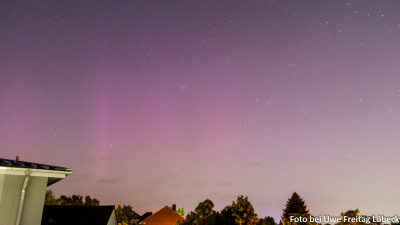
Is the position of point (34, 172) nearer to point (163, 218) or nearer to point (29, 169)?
point (29, 169)

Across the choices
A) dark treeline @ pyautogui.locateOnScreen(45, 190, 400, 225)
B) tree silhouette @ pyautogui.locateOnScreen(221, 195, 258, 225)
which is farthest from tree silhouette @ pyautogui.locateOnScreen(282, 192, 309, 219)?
tree silhouette @ pyautogui.locateOnScreen(221, 195, 258, 225)

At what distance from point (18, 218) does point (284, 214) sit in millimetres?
55670

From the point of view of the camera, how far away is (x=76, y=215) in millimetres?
28047

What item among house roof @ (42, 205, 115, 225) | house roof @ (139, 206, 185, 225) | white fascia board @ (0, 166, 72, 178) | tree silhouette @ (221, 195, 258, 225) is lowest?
house roof @ (139, 206, 185, 225)

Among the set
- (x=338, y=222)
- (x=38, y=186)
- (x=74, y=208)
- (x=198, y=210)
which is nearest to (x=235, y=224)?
(x=198, y=210)

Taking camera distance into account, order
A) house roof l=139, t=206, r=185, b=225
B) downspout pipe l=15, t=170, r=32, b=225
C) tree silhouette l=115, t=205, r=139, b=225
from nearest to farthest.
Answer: downspout pipe l=15, t=170, r=32, b=225 → tree silhouette l=115, t=205, r=139, b=225 → house roof l=139, t=206, r=185, b=225

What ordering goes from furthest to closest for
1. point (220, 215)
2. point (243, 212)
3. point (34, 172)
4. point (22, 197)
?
point (220, 215)
point (243, 212)
point (34, 172)
point (22, 197)

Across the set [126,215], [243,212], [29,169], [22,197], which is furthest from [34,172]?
[126,215]

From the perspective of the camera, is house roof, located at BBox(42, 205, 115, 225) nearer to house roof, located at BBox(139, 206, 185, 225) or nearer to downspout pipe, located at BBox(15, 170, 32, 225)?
downspout pipe, located at BBox(15, 170, 32, 225)

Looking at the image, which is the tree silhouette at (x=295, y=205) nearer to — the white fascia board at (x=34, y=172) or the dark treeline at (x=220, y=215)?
the dark treeline at (x=220, y=215)

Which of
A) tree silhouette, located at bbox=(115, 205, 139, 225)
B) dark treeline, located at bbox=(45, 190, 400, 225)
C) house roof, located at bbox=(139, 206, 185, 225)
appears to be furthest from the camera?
house roof, located at bbox=(139, 206, 185, 225)

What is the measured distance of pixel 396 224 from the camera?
63.8 ft

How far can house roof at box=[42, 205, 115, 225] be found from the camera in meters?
26.6

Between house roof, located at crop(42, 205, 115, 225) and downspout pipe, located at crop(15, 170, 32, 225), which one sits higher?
downspout pipe, located at crop(15, 170, 32, 225)
